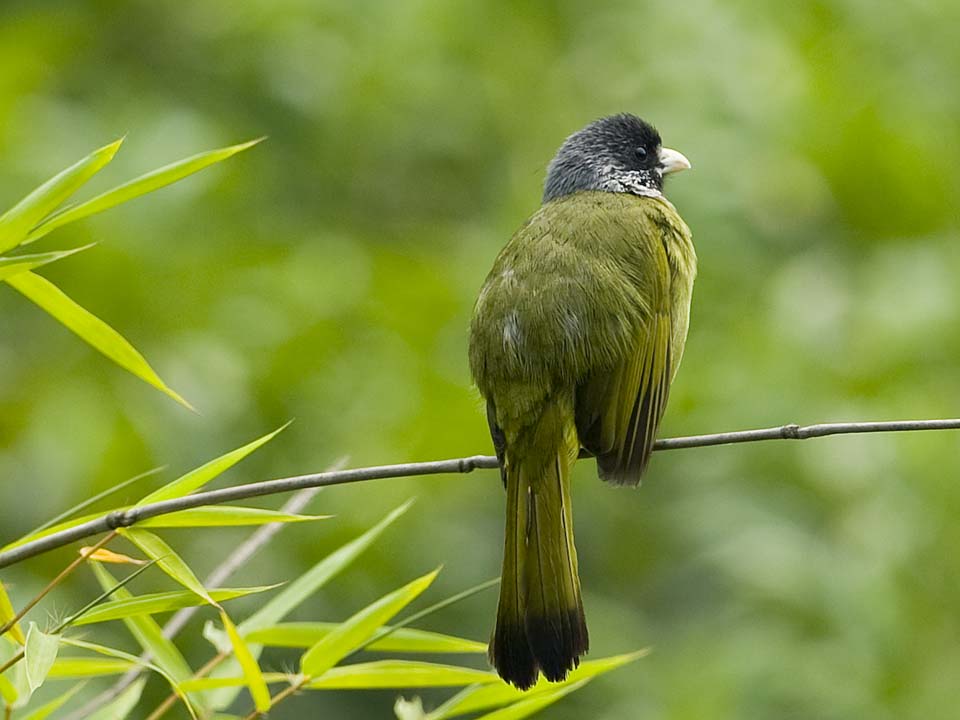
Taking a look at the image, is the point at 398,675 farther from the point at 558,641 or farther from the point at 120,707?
the point at 120,707

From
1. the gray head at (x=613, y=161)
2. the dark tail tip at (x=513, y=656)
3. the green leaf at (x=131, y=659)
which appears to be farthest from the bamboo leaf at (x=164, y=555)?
the gray head at (x=613, y=161)

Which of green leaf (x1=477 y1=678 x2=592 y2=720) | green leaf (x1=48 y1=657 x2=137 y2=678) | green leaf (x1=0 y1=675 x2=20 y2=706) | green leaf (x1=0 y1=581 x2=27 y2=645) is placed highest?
green leaf (x1=0 y1=581 x2=27 y2=645)

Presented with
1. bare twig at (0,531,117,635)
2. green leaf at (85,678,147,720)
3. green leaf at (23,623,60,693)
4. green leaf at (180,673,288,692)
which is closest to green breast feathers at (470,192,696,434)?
green leaf at (180,673,288,692)

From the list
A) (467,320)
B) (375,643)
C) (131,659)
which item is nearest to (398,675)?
(375,643)

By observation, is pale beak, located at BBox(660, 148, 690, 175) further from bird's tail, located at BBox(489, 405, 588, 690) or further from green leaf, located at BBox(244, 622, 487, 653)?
green leaf, located at BBox(244, 622, 487, 653)

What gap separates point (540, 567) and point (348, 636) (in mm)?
545

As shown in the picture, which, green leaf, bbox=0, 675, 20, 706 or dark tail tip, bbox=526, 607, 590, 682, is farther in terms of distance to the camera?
dark tail tip, bbox=526, 607, 590, 682

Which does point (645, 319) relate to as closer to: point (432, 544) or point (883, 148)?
point (432, 544)

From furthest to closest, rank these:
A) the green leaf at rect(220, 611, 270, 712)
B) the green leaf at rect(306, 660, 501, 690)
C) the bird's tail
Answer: the bird's tail, the green leaf at rect(306, 660, 501, 690), the green leaf at rect(220, 611, 270, 712)

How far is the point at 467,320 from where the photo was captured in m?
5.02

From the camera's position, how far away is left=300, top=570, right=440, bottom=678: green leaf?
7.63ft

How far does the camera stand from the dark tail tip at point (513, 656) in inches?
99.5

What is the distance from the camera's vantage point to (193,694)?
8.34ft

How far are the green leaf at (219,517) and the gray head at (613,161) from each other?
197 centimetres
